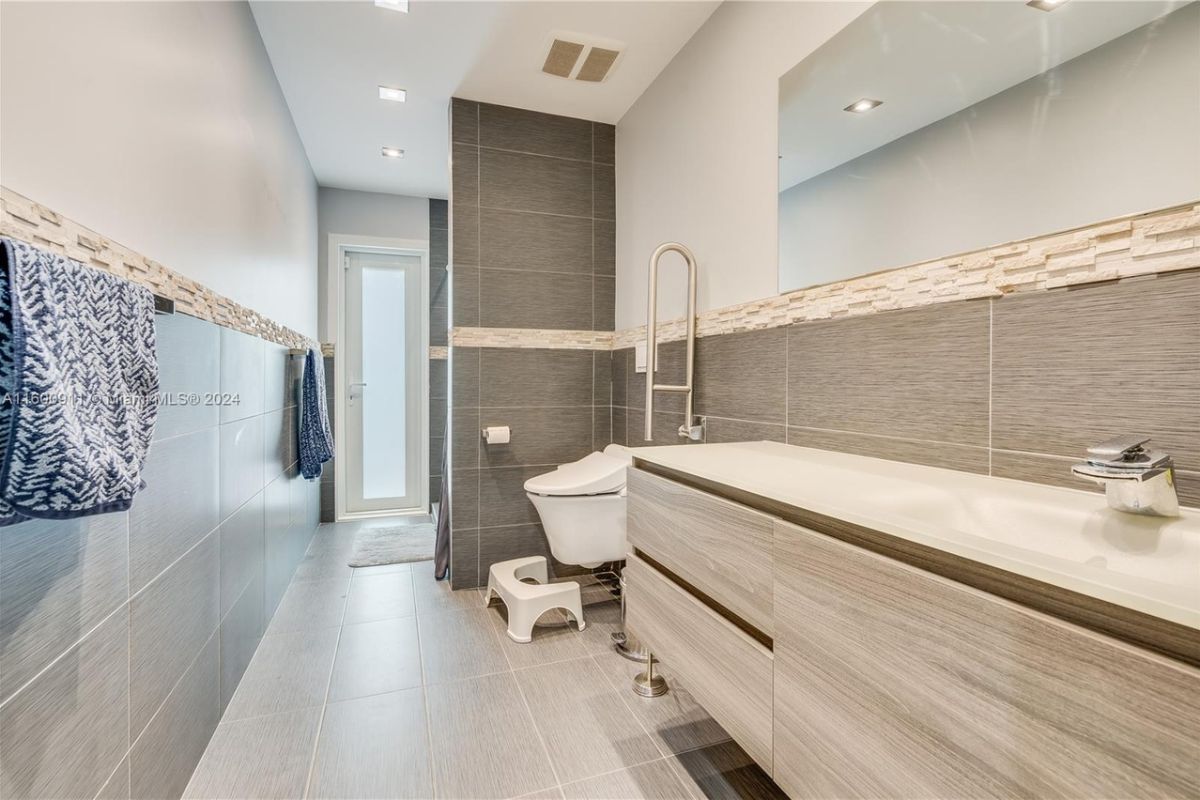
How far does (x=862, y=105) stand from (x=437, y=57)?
1.69 metres

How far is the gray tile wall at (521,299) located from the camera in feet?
8.05

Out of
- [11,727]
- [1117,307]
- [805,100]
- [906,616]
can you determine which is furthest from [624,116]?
[11,727]

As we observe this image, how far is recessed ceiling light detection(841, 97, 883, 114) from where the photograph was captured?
1.30m

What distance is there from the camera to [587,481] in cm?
194

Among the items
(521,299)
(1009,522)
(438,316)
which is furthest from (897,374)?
(438,316)

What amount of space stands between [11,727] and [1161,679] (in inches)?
51.0

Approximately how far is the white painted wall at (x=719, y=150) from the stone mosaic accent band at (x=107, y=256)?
1.57m

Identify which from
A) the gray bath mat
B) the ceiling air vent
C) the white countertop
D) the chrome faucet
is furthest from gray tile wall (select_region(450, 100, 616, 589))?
the chrome faucet

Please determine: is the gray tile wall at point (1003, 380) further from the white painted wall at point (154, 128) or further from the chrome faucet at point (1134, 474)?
the white painted wall at point (154, 128)

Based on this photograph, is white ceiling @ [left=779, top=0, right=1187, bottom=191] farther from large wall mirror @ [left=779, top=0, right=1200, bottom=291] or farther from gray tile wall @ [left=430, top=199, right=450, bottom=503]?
gray tile wall @ [left=430, top=199, right=450, bottom=503]

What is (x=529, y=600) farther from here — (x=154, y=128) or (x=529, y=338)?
(x=154, y=128)

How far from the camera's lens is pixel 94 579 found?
90 cm

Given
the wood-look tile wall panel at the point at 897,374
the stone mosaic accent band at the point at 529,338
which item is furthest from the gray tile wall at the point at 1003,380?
the stone mosaic accent band at the point at 529,338

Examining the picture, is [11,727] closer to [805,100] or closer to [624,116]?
[805,100]
